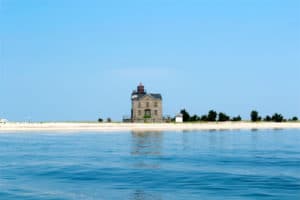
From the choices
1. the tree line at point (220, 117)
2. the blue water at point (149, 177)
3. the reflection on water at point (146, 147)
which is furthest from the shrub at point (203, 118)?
the blue water at point (149, 177)

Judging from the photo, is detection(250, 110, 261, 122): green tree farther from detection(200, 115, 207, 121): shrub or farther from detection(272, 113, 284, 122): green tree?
detection(200, 115, 207, 121): shrub

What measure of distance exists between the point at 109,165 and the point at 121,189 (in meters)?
9.72

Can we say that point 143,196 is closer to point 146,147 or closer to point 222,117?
point 146,147

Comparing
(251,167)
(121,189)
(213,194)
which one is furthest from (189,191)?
(251,167)

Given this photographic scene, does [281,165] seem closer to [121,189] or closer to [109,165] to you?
[109,165]

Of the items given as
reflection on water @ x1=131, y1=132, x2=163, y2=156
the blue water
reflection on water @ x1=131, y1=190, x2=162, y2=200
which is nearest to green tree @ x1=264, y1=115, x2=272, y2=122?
reflection on water @ x1=131, y1=132, x2=163, y2=156

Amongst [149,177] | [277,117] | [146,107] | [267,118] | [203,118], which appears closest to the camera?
[149,177]

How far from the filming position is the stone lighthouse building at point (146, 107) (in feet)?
372

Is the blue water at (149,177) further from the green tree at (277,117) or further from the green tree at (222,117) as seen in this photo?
the green tree at (277,117)

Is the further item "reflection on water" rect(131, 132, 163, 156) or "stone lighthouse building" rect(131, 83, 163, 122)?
"stone lighthouse building" rect(131, 83, 163, 122)

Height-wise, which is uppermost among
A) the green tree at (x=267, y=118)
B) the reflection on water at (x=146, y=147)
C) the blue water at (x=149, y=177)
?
the green tree at (x=267, y=118)

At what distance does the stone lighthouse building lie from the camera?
113 m

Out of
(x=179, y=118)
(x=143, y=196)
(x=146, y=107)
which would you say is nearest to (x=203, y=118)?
(x=179, y=118)

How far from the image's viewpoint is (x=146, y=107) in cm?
11406
